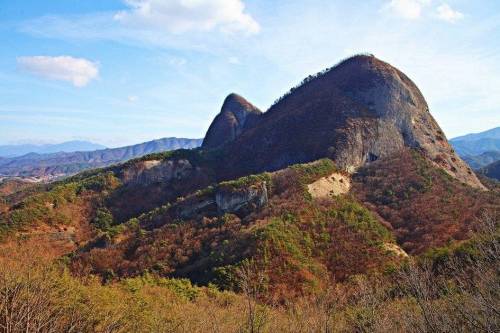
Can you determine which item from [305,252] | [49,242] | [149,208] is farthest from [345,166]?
[49,242]

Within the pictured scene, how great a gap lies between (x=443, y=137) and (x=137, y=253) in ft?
203

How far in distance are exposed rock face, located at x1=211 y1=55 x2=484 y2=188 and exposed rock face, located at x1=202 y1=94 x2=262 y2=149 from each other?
2349 cm

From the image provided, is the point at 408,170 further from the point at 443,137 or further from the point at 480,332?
the point at 480,332

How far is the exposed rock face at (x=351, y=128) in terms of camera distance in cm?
7019

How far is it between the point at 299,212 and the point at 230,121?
74.1 meters

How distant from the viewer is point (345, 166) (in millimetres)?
66000

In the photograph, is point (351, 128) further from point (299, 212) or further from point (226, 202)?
point (226, 202)

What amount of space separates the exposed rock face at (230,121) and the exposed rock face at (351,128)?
2349 centimetres

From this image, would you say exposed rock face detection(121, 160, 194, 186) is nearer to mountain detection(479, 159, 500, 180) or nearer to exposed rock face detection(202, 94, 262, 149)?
exposed rock face detection(202, 94, 262, 149)

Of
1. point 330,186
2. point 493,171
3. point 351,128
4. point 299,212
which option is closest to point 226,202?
point 299,212

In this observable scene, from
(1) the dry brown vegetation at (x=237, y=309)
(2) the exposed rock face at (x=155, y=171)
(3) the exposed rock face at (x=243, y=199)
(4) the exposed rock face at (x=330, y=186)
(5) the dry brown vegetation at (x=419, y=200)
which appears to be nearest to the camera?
(1) the dry brown vegetation at (x=237, y=309)

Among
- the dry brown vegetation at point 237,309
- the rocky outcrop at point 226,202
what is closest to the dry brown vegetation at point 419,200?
the rocky outcrop at point 226,202

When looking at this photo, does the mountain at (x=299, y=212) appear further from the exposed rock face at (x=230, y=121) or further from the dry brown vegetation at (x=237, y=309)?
the exposed rock face at (x=230, y=121)

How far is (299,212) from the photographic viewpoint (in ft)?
161
